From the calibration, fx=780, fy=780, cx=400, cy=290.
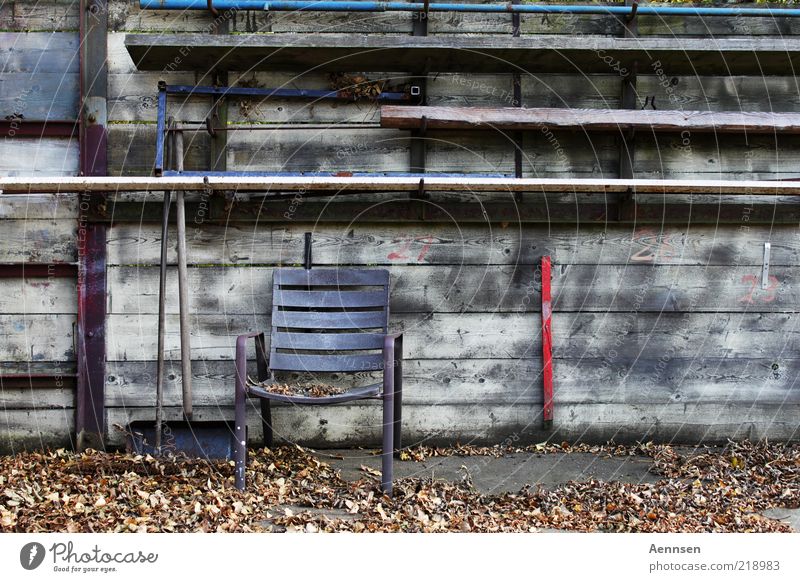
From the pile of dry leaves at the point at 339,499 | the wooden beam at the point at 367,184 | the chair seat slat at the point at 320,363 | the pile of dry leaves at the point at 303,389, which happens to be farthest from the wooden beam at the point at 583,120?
the pile of dry leaves at the point at 339,499

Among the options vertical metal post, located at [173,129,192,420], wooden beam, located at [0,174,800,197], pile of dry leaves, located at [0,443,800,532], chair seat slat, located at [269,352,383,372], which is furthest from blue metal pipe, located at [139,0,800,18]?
pile of dry leaves, located at [0,443,800,532]

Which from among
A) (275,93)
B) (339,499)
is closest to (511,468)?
(339,499)

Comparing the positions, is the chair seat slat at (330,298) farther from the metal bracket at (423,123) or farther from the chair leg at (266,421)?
the metal bracket at (423,123)

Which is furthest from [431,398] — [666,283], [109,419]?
[109,419]

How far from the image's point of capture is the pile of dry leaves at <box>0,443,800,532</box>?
2812mm

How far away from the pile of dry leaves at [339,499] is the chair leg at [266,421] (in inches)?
7.1

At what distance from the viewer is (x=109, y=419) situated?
3.89 meters

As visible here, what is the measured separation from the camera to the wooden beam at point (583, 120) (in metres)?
3.72

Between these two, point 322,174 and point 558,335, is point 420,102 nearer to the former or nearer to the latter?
point 322,174

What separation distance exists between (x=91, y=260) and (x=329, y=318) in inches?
48.6

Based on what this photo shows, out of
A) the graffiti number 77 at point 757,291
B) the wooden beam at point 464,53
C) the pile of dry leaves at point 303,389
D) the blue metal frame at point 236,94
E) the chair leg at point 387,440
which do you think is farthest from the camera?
the graffiti number 77 at point 757,291

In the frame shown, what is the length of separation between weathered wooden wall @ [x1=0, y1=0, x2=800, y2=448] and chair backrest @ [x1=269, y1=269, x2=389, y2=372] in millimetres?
159

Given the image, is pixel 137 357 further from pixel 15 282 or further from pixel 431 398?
pixel 431 398
